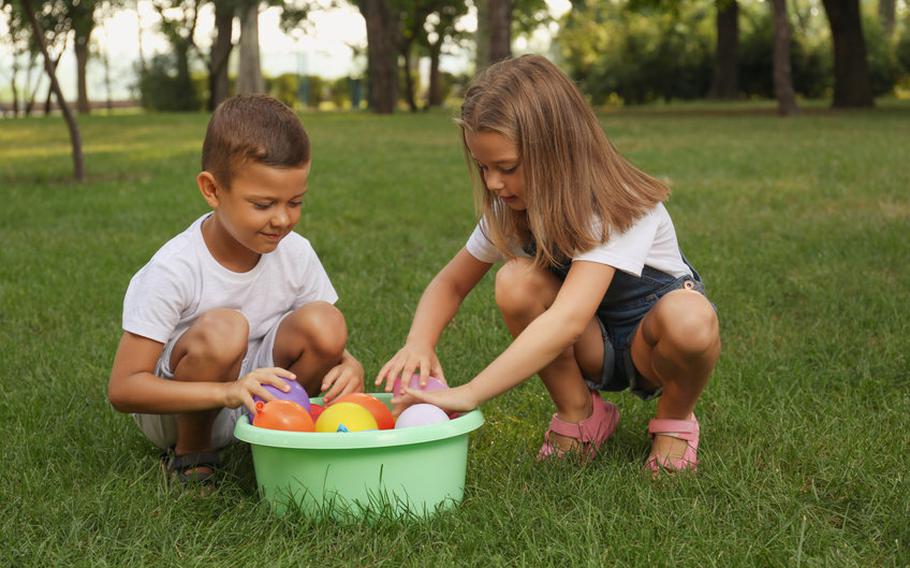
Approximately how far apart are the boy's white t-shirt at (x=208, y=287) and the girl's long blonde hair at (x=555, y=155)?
54cm

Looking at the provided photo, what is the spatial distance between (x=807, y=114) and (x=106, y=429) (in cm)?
1690

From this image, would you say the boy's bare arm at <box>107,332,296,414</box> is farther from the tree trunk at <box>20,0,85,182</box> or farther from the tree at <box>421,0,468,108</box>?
the tree at <box>421,0,468,108</box>

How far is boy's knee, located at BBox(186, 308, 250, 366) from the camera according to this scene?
7.95 ft

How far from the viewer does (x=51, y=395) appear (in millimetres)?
3201

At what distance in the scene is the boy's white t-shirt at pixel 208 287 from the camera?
7.98 ft

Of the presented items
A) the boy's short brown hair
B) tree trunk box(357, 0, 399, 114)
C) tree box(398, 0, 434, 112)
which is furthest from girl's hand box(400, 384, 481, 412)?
tree box(398, 0, 434, 112)

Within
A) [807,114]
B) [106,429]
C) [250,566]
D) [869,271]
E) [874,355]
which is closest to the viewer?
[250,566]

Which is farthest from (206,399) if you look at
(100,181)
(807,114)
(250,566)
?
(807,114)

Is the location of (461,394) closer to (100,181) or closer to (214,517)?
(214,517)

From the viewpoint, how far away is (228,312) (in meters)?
2.49

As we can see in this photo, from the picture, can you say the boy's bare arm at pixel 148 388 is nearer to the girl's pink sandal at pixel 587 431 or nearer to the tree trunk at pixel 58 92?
the girl's pink sandal at pixel 587 431

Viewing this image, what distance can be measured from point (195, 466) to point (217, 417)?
0.13 meters

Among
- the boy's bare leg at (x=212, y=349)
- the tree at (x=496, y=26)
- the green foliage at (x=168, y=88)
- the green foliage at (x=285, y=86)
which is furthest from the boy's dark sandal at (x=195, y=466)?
the green foliage at (x=285, y=86)

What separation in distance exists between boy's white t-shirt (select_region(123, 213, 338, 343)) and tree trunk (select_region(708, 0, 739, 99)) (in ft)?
75.4
